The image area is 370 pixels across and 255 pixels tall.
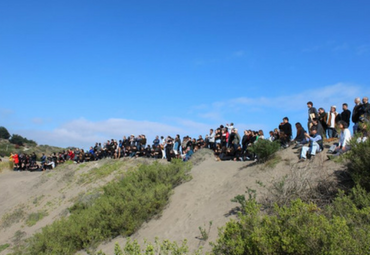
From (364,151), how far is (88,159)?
69.6ft

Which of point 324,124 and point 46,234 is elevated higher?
point 324,124

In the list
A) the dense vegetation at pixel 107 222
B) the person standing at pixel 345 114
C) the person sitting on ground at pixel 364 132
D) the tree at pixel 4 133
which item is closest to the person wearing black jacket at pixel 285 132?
the person standing at pixel 345 114

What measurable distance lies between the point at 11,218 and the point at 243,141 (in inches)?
501

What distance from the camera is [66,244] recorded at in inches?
423

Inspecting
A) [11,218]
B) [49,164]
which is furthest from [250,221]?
[49,164]

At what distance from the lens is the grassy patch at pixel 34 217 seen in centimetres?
1655

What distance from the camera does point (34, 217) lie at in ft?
55.9

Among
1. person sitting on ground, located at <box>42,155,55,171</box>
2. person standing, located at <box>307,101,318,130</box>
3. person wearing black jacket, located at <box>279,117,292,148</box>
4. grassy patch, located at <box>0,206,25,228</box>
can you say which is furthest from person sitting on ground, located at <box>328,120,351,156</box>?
person sitting on ground, located at <box>42,155,55,171</box>

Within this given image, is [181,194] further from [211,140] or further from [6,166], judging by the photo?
[6,166]

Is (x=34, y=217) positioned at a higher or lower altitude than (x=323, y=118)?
lower

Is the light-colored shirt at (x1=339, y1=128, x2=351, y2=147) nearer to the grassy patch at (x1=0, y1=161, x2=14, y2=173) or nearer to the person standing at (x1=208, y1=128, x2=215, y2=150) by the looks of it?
the person standing at (x1=208, y1=128, x2=215, y2=150)

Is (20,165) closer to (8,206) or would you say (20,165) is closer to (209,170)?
(8,206)

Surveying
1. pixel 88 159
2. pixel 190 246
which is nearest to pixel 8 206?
pixel 88 159

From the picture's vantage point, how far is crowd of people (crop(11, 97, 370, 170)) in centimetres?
1132
